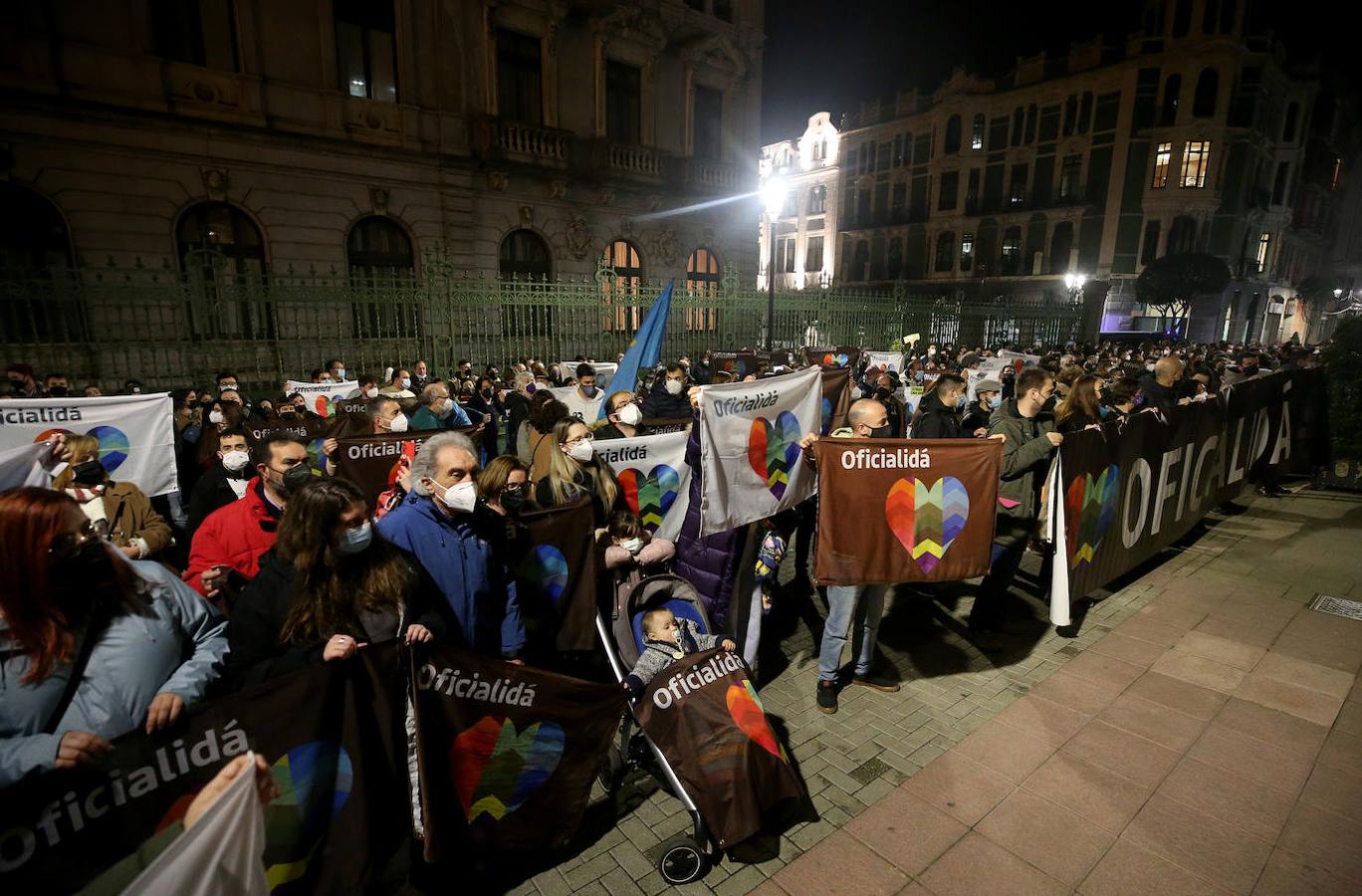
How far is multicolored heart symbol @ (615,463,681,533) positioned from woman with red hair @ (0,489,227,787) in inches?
129

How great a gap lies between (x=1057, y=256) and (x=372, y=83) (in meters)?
45.6

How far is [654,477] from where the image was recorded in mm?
5535

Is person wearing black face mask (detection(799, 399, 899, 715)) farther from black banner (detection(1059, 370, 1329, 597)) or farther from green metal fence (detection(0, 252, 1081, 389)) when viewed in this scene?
green metal fence (detection(0, 252, 1081, 389))

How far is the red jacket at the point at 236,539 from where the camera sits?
11.5ft

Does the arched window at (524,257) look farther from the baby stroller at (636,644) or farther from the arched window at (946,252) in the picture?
the arched window at (946,252)

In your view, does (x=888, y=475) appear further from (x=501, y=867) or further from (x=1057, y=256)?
(x=1057, y=256)

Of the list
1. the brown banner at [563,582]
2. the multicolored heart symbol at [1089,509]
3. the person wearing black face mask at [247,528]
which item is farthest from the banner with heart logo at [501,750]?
the multicolored heart symbol at [1089,509]

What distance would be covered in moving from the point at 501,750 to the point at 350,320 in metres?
11.0

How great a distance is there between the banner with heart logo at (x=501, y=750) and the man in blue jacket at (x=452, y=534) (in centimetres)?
41

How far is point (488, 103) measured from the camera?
2005 cm

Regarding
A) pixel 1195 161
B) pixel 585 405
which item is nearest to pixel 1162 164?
pixel 1195 161

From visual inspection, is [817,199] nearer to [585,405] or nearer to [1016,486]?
[585,405]

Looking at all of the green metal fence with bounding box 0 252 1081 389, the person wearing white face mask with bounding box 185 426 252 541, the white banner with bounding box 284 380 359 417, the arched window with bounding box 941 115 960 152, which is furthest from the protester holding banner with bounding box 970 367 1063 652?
the arched window with bounding box 941 115 960 152

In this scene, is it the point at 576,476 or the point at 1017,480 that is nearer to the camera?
the point at 576,476
